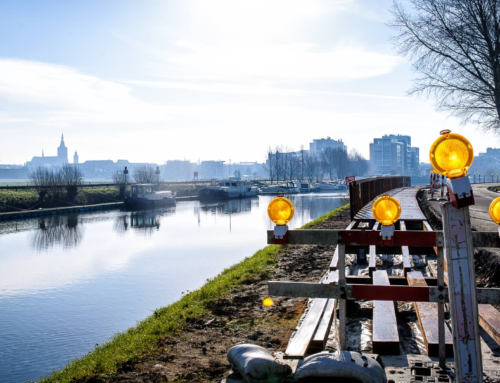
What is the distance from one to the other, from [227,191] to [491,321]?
2499 inches

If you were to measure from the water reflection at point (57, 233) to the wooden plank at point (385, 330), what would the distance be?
64.3 feet

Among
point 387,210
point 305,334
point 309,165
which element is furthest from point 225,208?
point 309,165

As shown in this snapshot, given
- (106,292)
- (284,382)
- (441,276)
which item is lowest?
(106,292)

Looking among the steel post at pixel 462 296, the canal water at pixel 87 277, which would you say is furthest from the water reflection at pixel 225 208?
the steel post at pixel 462 296

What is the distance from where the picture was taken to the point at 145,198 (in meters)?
51.4

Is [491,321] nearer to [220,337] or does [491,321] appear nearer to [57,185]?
[220,337]

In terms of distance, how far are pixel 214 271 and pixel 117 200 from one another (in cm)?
4155

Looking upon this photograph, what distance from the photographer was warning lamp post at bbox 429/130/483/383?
314 centimetres

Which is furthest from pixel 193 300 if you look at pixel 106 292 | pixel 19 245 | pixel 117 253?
pixel 19 245

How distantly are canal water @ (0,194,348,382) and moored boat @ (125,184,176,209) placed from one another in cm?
1735

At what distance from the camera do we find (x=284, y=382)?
15.2 feet

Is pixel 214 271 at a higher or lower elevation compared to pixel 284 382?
lower

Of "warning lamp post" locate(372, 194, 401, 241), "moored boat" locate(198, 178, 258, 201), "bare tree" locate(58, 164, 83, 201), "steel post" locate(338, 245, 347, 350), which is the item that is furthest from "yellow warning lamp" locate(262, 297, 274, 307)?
"moored boat" locate(198, 178, 258, 201)

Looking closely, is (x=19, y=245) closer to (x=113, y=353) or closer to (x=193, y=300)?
(x=193, y=300)
